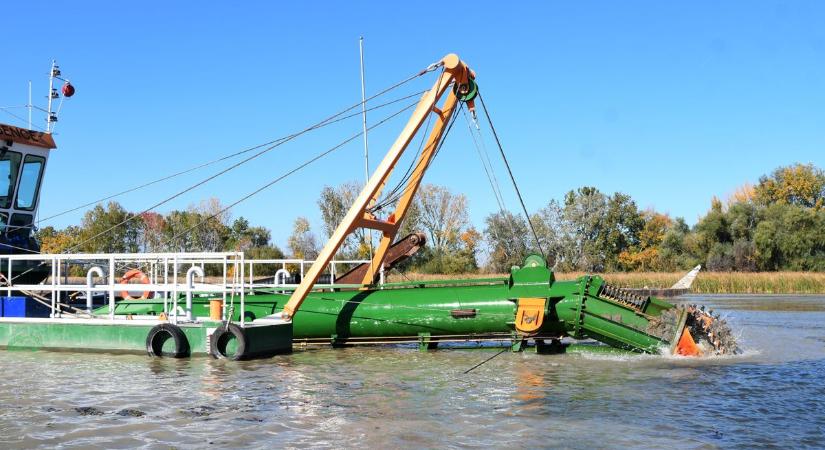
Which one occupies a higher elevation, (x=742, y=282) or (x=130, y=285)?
(x=130, y=285)

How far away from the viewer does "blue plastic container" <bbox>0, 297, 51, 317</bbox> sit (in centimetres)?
1675

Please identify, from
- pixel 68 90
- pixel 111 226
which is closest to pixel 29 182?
pixel 68 90

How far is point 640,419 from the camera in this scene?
9312 mm

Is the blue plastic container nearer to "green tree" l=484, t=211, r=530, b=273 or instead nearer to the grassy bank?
the grassy bank

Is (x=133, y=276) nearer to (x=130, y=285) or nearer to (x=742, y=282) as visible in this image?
(x=130, y=285)

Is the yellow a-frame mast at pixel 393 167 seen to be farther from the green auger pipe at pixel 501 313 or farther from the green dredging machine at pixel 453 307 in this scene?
the green auger pipe at pixel 501 313

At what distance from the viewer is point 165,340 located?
15.1 metres

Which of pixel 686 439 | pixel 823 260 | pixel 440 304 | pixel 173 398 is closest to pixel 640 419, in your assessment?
pixel 686 439

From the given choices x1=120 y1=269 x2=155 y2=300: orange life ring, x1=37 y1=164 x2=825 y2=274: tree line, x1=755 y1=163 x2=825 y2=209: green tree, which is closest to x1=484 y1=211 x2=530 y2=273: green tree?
x1=37 y1=164 x2=825 y2=274: tree line

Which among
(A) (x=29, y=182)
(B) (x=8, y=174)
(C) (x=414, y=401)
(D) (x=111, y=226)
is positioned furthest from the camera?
(D) (x=111, y=226)

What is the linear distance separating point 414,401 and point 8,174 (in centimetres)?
1268

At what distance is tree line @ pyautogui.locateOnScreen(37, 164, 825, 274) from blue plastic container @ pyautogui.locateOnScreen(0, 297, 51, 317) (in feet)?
140

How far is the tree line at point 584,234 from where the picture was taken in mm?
62531

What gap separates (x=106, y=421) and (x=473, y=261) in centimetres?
5954
